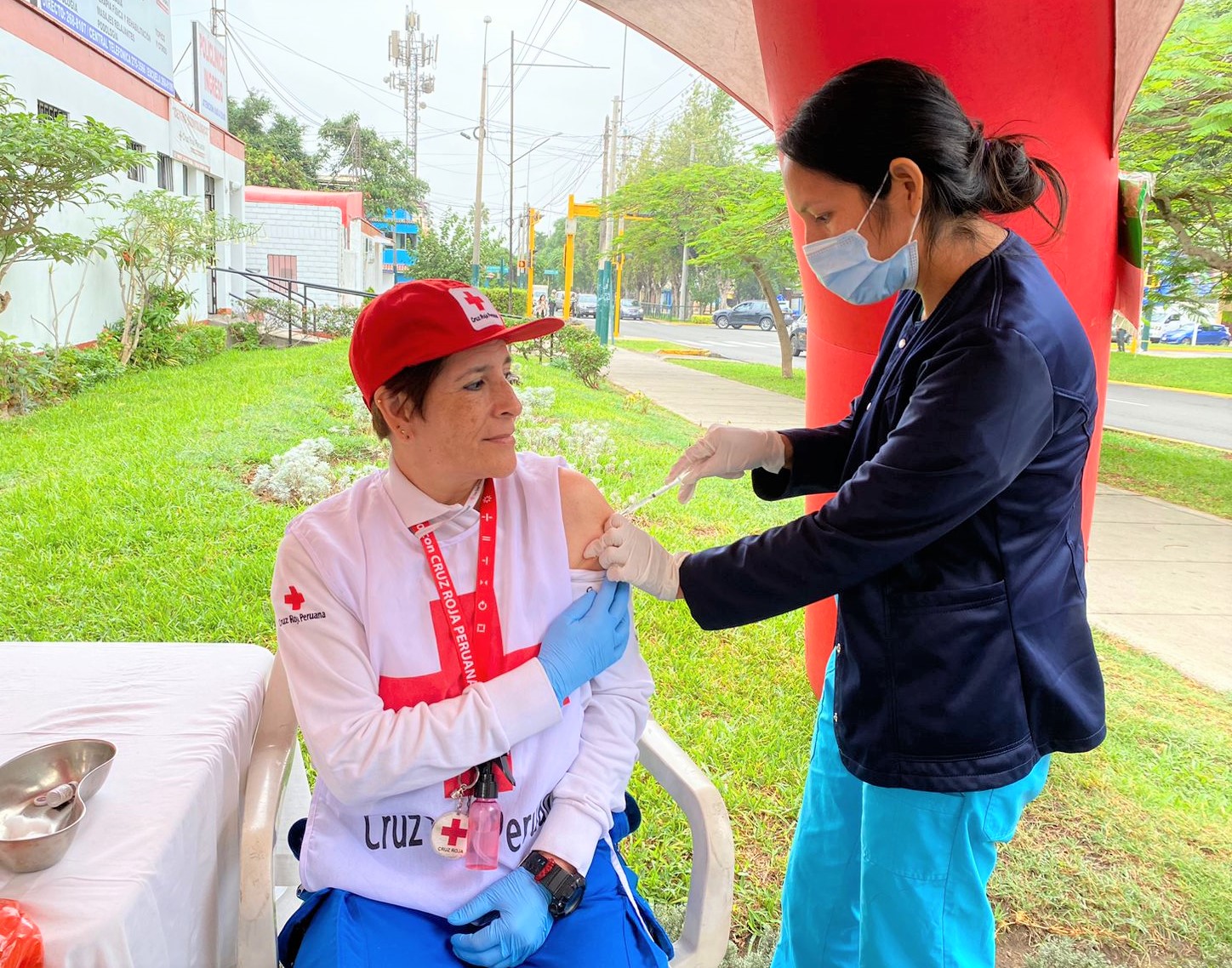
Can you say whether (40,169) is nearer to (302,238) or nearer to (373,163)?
(373,163)

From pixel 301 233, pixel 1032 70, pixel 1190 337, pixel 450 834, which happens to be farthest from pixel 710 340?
pixel 450 834

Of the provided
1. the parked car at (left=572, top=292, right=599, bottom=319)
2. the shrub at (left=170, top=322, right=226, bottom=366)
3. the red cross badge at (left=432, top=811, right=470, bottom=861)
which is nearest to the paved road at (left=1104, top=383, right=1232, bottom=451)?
the parked car at (left=572, top=292, right=599, bottom=319)

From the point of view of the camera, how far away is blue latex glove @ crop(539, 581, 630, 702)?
4.43 feet

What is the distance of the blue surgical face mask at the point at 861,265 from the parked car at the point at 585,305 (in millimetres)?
9105

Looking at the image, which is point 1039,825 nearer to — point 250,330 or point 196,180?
point 250,330

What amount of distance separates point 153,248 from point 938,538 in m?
7.43

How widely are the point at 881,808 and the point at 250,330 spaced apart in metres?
8.48

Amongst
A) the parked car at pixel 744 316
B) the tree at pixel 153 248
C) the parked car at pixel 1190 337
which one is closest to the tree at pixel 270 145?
the tree at pixel 153 248

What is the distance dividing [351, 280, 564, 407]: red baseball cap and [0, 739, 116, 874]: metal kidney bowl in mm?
659

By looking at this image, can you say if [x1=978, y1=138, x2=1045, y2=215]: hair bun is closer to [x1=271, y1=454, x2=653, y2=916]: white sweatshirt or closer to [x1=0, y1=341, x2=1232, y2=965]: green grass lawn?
[x1=271, y1=454, x2=653, y2=916]: white sweatshirt

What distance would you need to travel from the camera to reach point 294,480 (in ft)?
15.0

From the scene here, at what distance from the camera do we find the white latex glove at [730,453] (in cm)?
176

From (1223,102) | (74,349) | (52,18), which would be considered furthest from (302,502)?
(1223,102)

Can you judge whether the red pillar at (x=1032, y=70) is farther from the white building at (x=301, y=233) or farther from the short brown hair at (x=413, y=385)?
the white building at (x=301, y=233)
